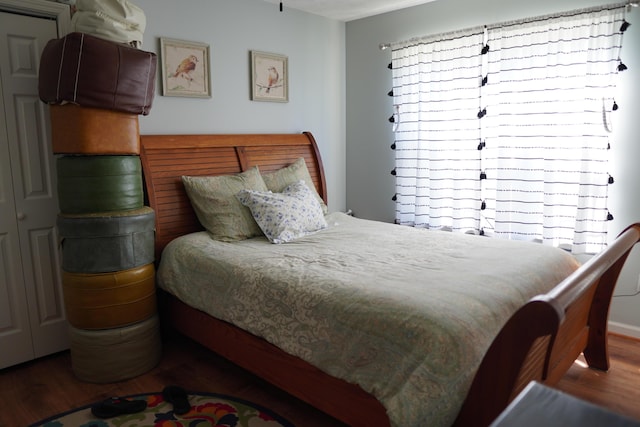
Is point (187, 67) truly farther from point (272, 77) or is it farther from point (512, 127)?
point (512, 127)

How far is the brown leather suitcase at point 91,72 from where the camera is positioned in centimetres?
214

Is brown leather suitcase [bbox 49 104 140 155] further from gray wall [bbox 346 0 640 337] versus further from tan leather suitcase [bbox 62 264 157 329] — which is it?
gray wall [bbox 346 0 640 337]

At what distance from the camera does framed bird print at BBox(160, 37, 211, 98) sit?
3.08 m

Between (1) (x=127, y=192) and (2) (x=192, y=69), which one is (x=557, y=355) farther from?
(2) (x=192, y=69)

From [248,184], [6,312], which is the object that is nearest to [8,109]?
[6,312]

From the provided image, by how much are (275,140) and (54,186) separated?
1591 millimetres

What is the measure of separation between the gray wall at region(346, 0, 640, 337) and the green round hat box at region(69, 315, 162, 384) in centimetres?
241

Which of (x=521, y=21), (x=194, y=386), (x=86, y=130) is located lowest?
(x=194, y=386)

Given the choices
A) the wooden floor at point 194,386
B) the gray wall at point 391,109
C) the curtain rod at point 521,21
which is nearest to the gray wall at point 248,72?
the gray wall at point 391,109

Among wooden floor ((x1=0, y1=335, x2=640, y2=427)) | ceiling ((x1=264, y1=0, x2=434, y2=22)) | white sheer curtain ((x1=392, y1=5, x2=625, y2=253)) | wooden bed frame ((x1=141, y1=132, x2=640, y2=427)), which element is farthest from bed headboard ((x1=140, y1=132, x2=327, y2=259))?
white sheer curtain ((x1=392, y1=5, x2=625, y2=253))

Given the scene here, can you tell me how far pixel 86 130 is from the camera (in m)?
2.28

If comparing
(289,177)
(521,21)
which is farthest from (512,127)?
Answer: (289,177)

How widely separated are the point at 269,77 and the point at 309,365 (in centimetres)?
246

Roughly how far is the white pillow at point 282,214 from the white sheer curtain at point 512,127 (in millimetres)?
1137
